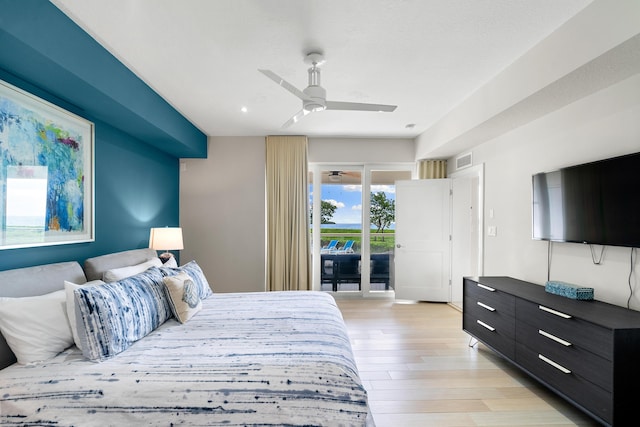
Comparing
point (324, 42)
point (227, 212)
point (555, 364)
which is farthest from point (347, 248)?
point (324, 42)

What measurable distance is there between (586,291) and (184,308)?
3016 mm

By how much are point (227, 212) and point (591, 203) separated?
4255 mm

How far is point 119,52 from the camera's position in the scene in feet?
7.32

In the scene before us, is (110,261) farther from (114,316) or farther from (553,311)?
(553,311)

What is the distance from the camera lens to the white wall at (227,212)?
4.53 m

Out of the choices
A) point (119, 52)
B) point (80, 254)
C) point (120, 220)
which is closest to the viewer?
point (119, 52)

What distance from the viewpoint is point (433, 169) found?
15.5 feet

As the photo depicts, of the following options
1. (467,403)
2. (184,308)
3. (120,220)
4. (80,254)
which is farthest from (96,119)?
(467,403)

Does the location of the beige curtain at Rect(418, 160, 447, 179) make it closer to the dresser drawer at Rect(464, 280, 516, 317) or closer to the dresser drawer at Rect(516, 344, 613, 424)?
the dresser drawer at Rect(464, 280, 516, 317)

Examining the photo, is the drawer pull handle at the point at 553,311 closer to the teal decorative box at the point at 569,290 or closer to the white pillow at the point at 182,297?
the teal decorative box at the point at 569,290

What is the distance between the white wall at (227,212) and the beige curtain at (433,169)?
8.65ft

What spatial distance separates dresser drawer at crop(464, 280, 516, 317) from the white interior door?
1.41 m

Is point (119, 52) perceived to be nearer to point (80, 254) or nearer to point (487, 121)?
point (80, 254)

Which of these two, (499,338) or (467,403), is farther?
(499,338)
